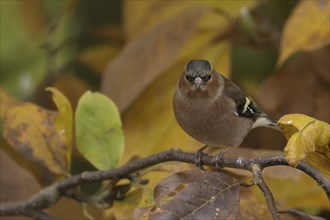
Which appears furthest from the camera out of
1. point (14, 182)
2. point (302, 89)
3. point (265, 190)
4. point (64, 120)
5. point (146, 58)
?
point (302, 89)

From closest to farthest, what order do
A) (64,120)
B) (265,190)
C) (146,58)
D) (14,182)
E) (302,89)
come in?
(265,190), (64,120), (14,182), (146,58), (302,89)

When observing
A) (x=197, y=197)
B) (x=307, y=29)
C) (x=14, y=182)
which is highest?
(x=307, y=29)

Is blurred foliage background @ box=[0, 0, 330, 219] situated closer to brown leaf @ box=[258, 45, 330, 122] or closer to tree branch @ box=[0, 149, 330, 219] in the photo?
brown leaf @ box=[258, 45, 330, 122]

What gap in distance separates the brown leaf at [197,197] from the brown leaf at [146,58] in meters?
0.58

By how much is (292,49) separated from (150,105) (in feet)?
1.61

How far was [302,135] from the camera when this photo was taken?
143 cm

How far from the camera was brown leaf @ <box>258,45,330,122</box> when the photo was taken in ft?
7.57

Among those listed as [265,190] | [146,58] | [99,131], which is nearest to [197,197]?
[265,190]

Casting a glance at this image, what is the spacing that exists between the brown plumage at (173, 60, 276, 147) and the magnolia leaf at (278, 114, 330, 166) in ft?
2.42

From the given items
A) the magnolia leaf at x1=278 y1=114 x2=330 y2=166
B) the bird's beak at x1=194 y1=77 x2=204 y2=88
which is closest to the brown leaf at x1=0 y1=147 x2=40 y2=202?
the bird's beak at x1=194 y1=77 x2=204 y2=88

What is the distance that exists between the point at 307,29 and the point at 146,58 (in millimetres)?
480

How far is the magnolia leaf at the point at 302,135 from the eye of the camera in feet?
4.56

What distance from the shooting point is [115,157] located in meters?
2.00

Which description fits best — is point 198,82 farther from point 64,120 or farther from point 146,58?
point 64,120
